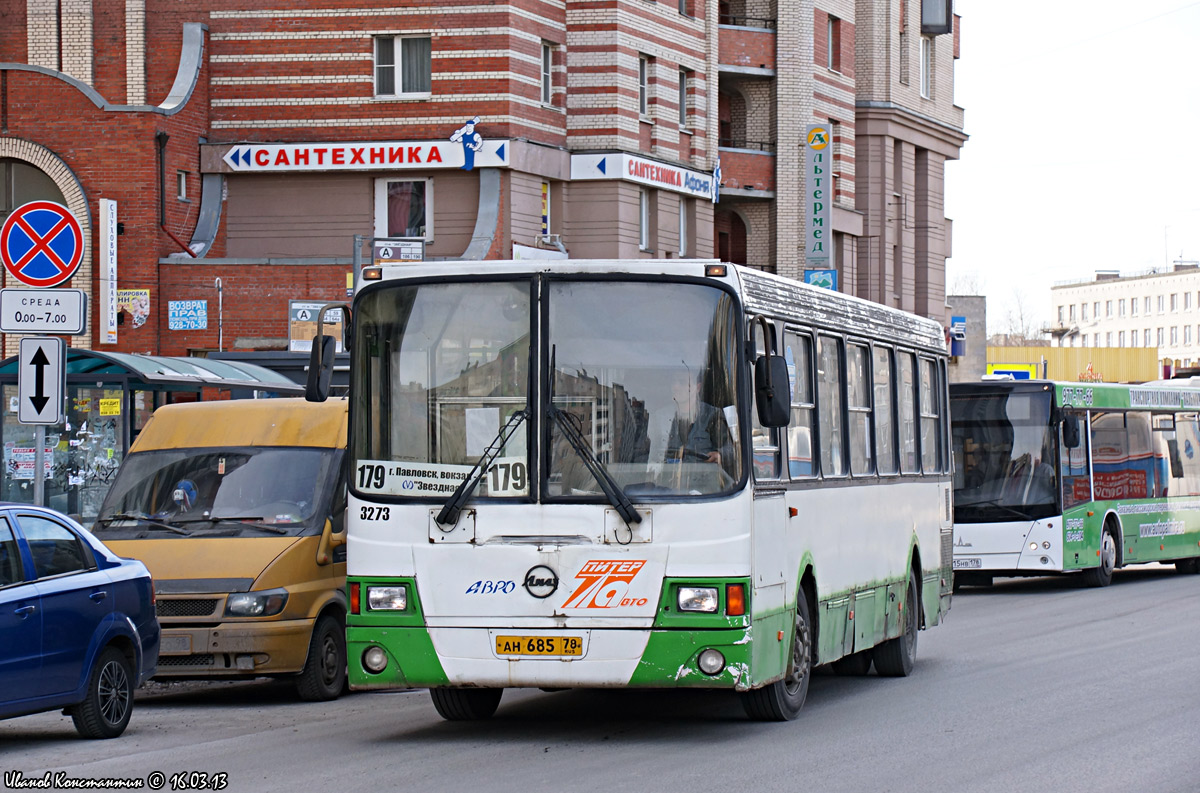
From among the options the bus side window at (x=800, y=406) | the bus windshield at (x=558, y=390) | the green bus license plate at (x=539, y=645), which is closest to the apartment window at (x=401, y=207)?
the bus side window at (x=800, y=406)

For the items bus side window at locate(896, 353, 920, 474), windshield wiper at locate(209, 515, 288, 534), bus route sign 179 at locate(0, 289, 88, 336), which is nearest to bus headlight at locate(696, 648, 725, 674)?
windshield wiper at locate(209, 515, 288, 534)

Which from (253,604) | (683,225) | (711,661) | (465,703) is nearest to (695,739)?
(711,661)

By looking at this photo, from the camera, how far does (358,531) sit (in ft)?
34.9

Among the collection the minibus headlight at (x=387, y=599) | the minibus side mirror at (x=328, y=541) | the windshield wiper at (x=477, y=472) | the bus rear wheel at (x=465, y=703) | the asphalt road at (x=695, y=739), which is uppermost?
the windshield wiper at (x=477, y=472)

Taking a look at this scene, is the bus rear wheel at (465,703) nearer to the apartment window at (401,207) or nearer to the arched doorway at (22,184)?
the apartment window at (401,207)

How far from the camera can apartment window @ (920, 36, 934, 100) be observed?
186 ft

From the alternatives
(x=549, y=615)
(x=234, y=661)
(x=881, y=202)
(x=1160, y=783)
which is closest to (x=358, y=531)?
(x=549, y=615)

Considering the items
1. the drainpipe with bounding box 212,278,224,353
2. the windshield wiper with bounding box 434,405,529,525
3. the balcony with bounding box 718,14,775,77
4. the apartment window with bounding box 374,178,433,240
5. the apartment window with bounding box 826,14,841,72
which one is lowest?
the windshield wiper with bounding box 434,405,529,525

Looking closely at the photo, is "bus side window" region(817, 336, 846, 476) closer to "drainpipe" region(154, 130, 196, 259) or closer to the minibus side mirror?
the minibus side mirror

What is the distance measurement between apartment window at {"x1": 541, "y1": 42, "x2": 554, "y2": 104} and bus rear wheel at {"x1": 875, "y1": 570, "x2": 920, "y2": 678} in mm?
25173

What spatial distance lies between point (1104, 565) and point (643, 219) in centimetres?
1704

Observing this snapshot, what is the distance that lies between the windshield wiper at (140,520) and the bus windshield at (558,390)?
3233 millimetres

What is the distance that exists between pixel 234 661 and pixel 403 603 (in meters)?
2.81

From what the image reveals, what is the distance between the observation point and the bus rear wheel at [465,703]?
37.9 ft
